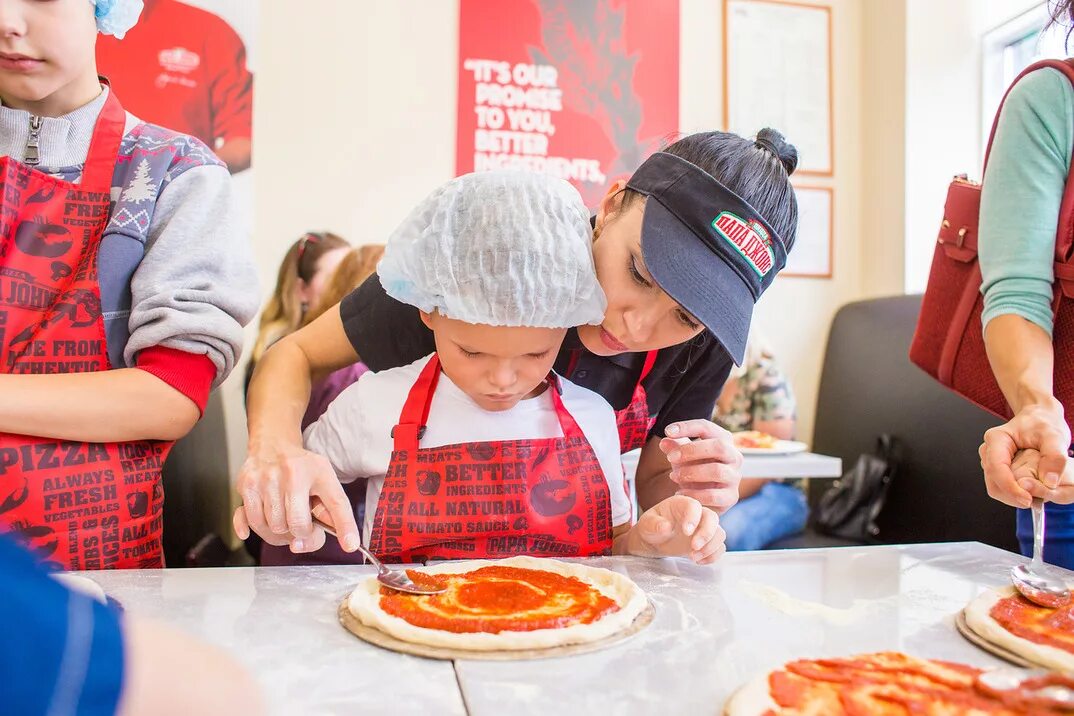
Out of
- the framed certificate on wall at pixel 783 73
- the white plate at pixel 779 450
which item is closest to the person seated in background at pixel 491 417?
the white plate at pixel 779 450

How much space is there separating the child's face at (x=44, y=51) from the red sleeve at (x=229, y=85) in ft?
7.03

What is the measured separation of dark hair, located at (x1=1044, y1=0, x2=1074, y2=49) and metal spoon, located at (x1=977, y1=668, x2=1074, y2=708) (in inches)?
49.0

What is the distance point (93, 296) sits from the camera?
3.97 feet

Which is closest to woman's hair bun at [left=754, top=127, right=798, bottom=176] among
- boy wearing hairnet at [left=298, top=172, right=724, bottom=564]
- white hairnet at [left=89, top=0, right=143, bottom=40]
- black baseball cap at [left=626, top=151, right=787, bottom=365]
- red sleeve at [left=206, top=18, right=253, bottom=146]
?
black baseball cap at [left=626, top=151, right=787, bottom=365]

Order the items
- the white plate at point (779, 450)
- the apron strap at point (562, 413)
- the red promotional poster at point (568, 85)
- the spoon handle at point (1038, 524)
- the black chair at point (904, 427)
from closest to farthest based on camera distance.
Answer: the spoon handle at point (1038, 524) < the apron strap at point (562, 413) < the white plate at point (779, 450) < the black chair at point (904, 427) < the red promotional poster at point (568, 85)

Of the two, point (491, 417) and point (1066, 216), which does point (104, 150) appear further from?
point (1066, 216)

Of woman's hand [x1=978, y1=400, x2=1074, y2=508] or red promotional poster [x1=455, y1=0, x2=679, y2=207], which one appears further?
red promotional poster [x1=455, y1=0, x2=679, y2=207]

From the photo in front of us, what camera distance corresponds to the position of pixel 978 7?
370 cm

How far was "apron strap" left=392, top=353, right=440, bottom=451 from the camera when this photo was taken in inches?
54.0

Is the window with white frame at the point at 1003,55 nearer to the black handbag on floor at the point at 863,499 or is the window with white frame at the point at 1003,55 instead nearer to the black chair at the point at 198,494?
the black handbag on floor at the point at 863,499

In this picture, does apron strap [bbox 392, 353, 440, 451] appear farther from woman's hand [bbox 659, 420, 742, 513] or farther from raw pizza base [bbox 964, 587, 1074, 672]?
raw pizza base [bbox 964, 587, 1074, 672]

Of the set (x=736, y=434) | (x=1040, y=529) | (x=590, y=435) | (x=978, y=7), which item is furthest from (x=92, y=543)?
(x=978, y=7)

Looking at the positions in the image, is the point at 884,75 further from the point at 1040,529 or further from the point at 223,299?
the point at 223,299

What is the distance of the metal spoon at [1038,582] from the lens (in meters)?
1.07
